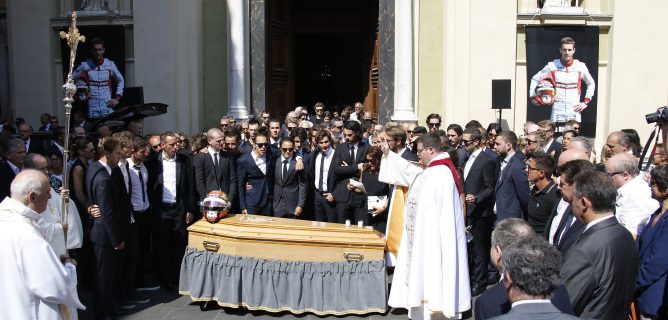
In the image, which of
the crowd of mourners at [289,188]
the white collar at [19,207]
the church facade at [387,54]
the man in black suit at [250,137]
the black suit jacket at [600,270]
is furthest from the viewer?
the church facade at [387,54]

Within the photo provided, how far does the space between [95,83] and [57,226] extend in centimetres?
869

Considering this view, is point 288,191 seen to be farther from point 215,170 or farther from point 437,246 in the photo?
point 437,246

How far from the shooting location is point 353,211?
8750 millimetres

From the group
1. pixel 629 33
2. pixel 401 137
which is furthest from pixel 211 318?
pixel 629 33

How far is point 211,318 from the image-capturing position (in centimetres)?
705

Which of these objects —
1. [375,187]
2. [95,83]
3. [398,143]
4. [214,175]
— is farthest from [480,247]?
[95,83]

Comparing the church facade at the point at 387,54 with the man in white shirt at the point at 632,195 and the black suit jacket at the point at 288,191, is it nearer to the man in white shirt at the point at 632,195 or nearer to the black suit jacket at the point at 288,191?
the black suit jacket at the point at 288,191

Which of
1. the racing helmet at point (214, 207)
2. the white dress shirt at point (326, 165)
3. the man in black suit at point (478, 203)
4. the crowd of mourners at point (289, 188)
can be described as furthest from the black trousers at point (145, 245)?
the man in black suit at point (478, 203)

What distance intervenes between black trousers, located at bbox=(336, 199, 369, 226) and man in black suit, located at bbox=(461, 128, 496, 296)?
4.39ft

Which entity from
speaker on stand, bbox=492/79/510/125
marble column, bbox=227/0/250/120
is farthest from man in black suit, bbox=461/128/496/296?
marble column, bbox=227/0/250/120

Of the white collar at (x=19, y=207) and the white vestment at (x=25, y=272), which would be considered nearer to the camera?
the white vestment at (x=25, y=272)

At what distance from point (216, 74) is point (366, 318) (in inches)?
325

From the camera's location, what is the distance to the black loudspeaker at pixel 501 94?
12445 mm

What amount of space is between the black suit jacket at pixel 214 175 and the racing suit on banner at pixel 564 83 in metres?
6.97
